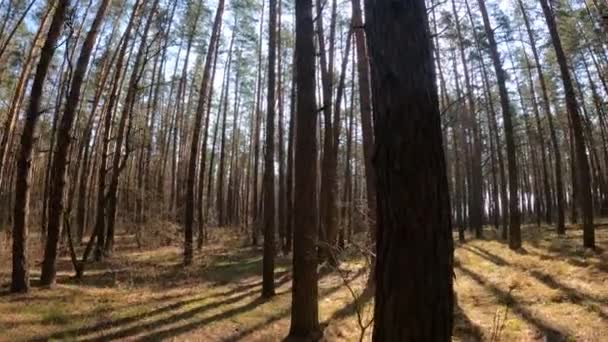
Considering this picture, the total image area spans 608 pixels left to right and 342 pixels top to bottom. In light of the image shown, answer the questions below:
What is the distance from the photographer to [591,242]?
42.2 feet

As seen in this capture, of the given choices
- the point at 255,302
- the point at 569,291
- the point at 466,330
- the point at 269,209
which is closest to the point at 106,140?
the point at 269,209

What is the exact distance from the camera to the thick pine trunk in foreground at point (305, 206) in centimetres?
693

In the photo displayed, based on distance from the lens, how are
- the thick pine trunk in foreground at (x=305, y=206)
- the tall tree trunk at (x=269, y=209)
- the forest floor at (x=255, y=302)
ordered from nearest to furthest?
1. the forest floor at (x=255, y=302)
2. the thick pine trunk in foreground at (x=305, y=206)
3. the tall tree trunk at (x=269, y=209)

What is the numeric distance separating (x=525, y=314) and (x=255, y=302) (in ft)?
15.2

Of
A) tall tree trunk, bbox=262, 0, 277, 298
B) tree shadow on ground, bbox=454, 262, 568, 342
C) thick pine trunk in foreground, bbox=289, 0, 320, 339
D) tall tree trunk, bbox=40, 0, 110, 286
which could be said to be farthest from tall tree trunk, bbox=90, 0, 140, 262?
tree shadow on ground, bbox=454, 262, 568, 342

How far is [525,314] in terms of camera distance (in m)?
7.78

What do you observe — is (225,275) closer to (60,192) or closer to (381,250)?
(60,192)

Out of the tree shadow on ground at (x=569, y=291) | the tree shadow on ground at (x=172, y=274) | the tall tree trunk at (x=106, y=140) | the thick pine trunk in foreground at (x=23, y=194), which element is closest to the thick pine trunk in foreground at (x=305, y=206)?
the tree shadow on ground at (x=569, y=291)

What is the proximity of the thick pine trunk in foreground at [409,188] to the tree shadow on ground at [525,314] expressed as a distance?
2495 mm

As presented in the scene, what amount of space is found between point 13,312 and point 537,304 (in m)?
8.21

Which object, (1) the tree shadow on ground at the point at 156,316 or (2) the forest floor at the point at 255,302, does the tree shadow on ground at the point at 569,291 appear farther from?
(1) the tree shadow on ground at the point at 156,316

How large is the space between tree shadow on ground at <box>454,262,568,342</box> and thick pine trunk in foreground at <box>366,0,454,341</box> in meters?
2.50

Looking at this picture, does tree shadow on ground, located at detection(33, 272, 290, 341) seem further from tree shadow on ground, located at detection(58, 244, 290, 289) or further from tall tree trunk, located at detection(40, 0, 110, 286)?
tall tree trunk, located at detection(40, 0, 110, 286)

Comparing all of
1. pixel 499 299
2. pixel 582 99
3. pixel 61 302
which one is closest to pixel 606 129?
pixel 582 99
